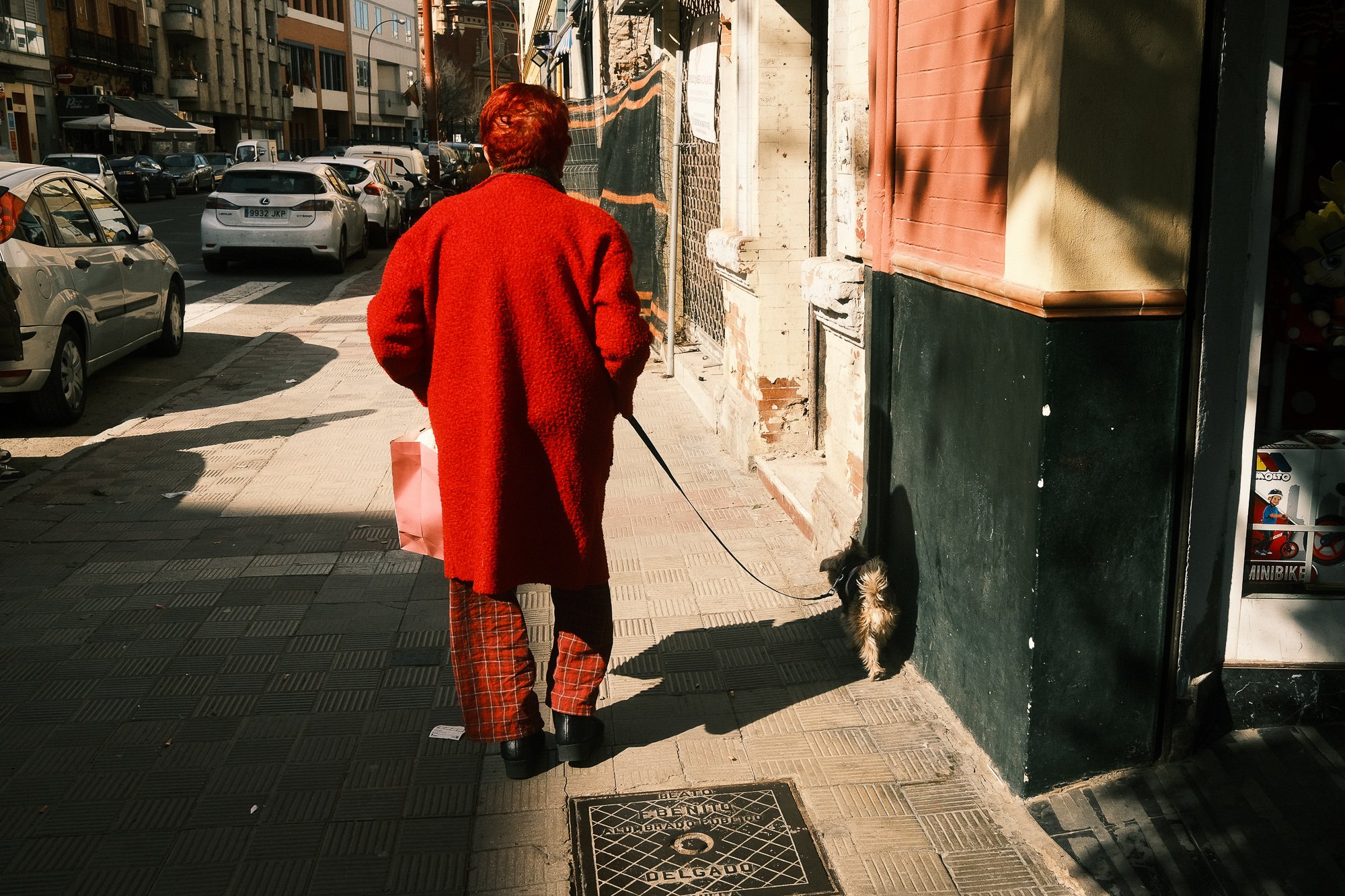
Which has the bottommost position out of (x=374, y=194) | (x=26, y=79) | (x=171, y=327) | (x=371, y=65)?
(x=171, y=327)

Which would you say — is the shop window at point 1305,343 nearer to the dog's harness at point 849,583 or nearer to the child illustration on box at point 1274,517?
the child illustration on box at point 1274,517

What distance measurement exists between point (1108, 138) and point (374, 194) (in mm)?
21136

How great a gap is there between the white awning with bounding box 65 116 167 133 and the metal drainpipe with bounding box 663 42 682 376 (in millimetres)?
43595

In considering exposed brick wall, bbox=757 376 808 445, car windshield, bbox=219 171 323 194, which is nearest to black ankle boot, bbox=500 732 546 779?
exposed brick wall, bbox=757 376 808 445

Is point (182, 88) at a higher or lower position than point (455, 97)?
lower

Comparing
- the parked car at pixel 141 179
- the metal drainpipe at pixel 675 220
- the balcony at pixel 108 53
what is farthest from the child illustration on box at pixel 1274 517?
the balcony at pixel 108 53

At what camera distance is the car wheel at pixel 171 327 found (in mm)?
11359

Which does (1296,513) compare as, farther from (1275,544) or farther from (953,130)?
(953,130)

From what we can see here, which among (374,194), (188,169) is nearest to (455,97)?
(188,169)

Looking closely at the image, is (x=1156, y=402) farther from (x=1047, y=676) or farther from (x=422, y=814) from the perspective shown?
(x=422, y=814)

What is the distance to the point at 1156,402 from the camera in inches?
125

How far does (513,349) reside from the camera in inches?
133

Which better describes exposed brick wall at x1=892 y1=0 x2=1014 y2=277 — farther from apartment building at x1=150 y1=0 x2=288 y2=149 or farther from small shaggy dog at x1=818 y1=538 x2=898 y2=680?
apartment building at x1=150 y1=0 x2=288 y2=149

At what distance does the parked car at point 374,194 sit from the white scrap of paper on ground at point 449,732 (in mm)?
19351
